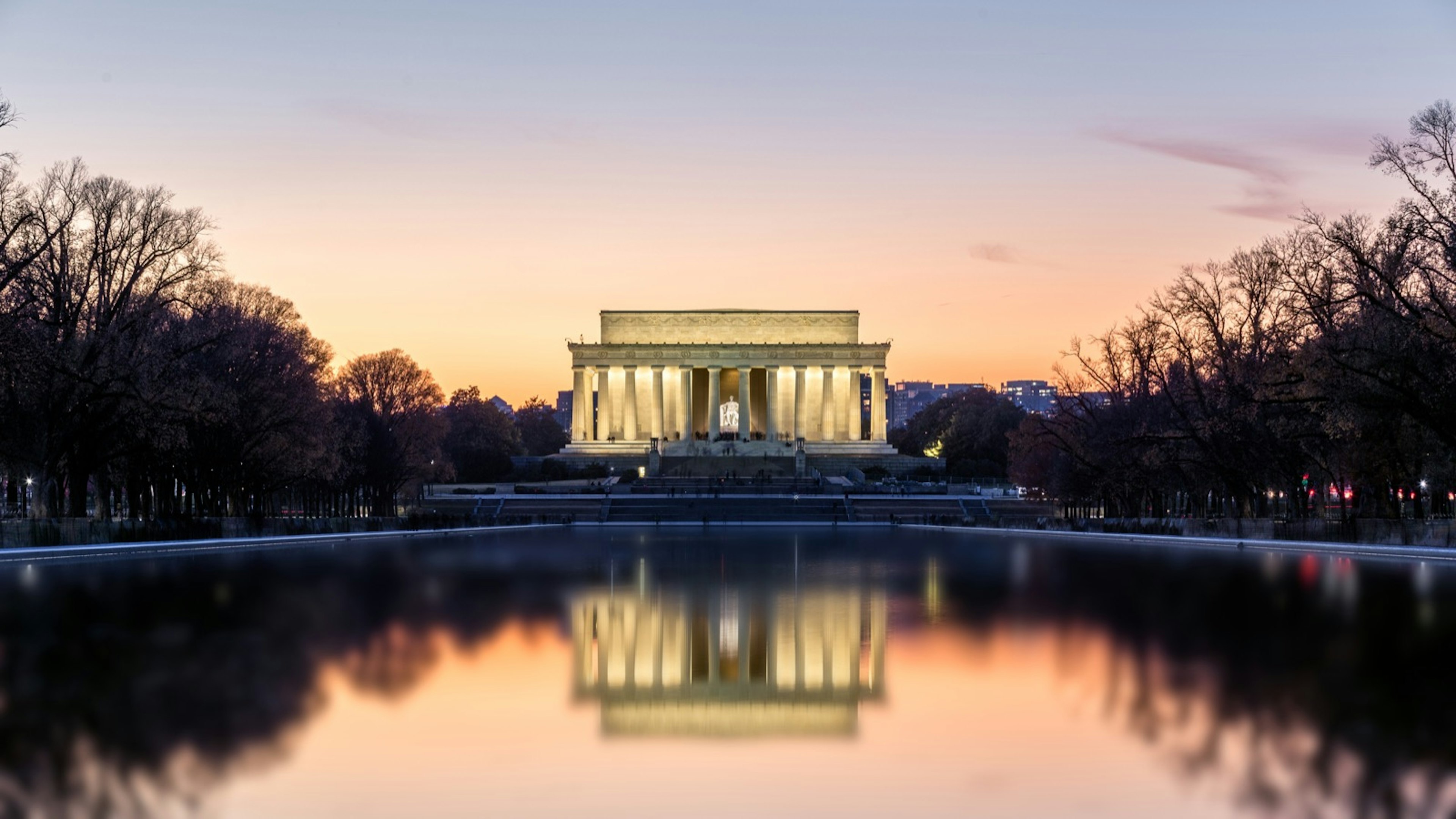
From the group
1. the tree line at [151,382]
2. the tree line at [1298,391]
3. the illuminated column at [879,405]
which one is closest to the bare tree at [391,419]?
the tree line at [151,382]

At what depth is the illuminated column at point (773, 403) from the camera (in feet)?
389

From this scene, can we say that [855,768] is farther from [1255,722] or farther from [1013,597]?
[1013,597]

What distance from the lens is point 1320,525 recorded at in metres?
45.8

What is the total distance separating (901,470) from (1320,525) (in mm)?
62597

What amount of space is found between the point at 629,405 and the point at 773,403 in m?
12.1

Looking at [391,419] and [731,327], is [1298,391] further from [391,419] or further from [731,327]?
[731,327]

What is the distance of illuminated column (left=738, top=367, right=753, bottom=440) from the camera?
389ft

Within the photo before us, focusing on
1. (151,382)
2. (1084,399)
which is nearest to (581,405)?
(1084,399)

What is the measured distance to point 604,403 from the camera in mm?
119375

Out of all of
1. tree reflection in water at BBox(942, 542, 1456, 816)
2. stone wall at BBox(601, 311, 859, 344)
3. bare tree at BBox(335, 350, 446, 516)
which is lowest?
tree reflection in water at BBox(942, 542, 1456, 816)

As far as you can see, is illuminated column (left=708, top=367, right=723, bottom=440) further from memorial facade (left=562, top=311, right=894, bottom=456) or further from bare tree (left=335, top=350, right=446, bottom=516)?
bare tree (left=335, top=350, right=446, bottom=516)

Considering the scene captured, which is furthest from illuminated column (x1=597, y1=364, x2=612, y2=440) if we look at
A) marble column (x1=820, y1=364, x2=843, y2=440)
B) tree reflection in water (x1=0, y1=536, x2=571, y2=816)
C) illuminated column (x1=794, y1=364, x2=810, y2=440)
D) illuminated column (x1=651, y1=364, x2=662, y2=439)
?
tree reflection in water (x1=0, y1=536, x2=571, y2=816)

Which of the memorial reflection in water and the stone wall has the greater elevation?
the stone wall

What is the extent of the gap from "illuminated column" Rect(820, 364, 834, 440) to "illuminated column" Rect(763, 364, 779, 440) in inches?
146
